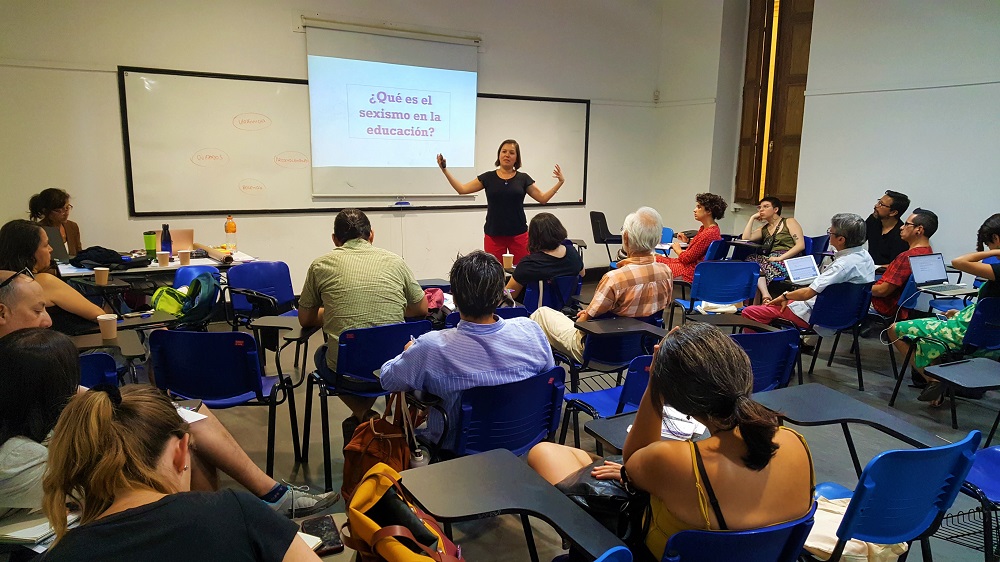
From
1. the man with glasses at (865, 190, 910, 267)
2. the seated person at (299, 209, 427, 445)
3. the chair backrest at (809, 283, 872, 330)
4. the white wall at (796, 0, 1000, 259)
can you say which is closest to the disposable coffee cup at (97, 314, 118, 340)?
the seated person at (299, 209, 427, 445)

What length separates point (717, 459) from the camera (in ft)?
4.65

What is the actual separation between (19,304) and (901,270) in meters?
5.27

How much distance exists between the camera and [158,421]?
3.87 ft

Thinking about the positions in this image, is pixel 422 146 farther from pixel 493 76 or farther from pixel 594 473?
pixel 594 473

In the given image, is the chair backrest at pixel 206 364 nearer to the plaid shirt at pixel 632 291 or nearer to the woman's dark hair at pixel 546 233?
the plaid shirt at pixel 632 291

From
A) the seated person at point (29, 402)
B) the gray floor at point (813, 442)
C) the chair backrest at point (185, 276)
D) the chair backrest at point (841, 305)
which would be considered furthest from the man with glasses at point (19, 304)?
the chair backrest at point (841, 305)

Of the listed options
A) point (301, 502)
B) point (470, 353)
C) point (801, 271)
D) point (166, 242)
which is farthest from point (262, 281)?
point (801, 271)

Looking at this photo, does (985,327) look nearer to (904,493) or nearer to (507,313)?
(904,493)

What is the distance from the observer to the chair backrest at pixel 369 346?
9.06ft

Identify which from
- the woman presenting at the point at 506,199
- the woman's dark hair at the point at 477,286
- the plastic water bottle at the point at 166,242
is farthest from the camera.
Answer: the woman presenting at the point at 506,199

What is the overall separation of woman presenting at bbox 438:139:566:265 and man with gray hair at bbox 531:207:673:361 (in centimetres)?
208

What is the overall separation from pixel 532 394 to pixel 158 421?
1.32 meters

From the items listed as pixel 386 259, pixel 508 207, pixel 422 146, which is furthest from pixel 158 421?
pixel 422 146

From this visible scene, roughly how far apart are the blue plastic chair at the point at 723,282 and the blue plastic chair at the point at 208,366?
315 centimetres
